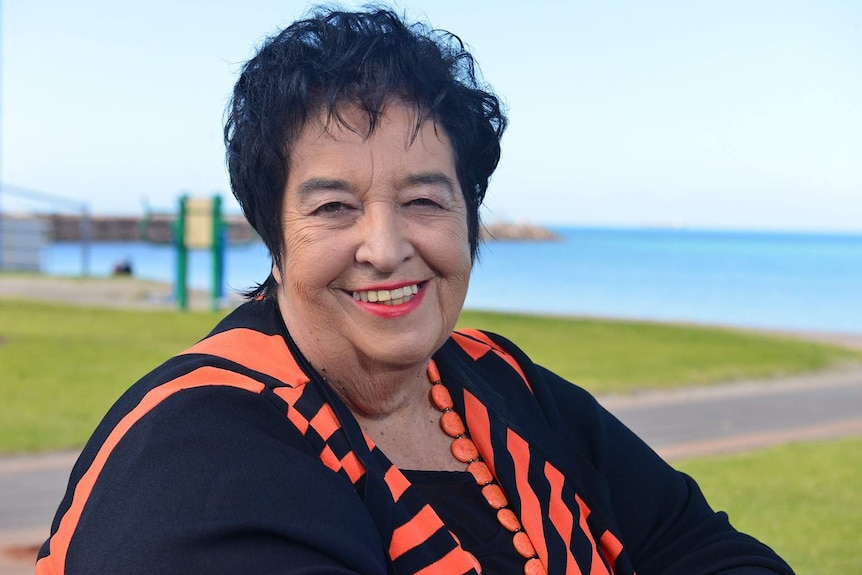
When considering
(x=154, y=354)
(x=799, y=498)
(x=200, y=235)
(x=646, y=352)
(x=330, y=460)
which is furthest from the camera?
(x=200, y=235)

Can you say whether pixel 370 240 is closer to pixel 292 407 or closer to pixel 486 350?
pixel 292 407

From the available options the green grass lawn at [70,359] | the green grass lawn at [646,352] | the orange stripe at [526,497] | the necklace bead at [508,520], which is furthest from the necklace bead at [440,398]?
the green grass lawn at [646,352]

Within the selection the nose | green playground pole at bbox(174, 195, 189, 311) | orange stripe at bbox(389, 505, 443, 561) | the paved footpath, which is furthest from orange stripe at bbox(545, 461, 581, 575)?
green playground pole at bbox(174, 195, 189, 311)

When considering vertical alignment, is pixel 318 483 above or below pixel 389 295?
below

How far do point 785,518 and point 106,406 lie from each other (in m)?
→ 4.57

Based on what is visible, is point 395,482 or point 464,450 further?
point 464,450

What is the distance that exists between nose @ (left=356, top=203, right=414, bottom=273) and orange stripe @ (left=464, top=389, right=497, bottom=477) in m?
0.42

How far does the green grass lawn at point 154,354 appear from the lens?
7168 mm

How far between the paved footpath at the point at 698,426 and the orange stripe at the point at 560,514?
287 cm

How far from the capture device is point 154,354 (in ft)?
31.6

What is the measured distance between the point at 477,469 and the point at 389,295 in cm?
41

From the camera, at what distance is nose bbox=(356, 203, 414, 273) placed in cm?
184

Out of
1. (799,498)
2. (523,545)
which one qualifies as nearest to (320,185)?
(523,545)

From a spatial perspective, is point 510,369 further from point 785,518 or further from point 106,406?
point 106,406
